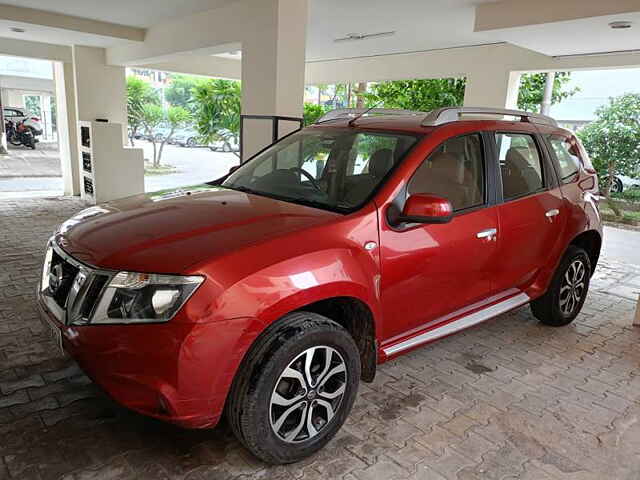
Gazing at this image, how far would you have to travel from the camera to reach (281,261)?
2125 millimetres

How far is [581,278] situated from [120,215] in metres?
3.51

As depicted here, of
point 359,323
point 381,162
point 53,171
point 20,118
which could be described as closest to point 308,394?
point 359,323

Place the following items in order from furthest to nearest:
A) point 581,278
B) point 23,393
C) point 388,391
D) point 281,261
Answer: point 581,278, point 388,391, point 23,393, point 281,261

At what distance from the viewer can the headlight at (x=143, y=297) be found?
196 cm

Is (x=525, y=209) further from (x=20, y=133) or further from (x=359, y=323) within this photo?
(x=20, y=133)

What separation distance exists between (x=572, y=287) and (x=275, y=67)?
3482mm

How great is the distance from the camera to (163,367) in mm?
1936

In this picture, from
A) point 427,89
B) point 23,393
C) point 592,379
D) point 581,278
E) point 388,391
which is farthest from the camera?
point 427,89

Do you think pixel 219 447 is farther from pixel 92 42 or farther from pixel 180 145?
pixel 180 145

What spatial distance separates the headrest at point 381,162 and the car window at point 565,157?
5.29 ft

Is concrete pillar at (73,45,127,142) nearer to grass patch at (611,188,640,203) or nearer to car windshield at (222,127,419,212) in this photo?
car windshield at (222,127,419,212)

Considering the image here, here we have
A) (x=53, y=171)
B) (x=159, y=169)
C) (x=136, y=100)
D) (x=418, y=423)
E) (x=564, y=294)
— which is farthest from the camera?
(x=136, y=100)

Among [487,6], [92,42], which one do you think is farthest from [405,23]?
[92,42]

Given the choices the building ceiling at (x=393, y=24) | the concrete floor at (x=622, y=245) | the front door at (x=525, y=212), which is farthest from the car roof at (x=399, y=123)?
the concrete floor at (x=622, y=245)
